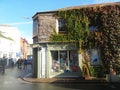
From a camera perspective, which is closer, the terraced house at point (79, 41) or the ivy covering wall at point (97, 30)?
the ivy covering wall at point (97, 30)

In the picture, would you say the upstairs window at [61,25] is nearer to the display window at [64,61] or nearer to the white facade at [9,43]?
the display window at [64,61]

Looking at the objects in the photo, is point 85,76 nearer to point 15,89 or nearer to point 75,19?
point 75,19

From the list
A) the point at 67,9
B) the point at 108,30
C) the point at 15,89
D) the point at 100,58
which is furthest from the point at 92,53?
the point at 15,89

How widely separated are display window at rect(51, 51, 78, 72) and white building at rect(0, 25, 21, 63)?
83.6ft

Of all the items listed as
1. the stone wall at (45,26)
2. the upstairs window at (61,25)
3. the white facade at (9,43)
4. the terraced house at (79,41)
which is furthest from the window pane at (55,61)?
the white facade at (9,43)

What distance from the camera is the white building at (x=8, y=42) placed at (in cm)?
5397

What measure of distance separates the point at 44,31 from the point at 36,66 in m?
3.82

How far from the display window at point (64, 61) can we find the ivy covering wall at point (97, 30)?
4.13 feet

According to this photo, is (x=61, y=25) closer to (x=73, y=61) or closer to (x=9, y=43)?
(x=73, y=61)

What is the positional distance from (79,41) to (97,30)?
6.50 ft

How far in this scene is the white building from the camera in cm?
5397

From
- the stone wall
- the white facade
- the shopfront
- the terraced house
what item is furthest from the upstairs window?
the white facade

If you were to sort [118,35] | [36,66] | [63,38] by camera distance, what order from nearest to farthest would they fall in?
[118,35], [63,38], [36,66]

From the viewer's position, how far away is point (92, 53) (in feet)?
90.5
